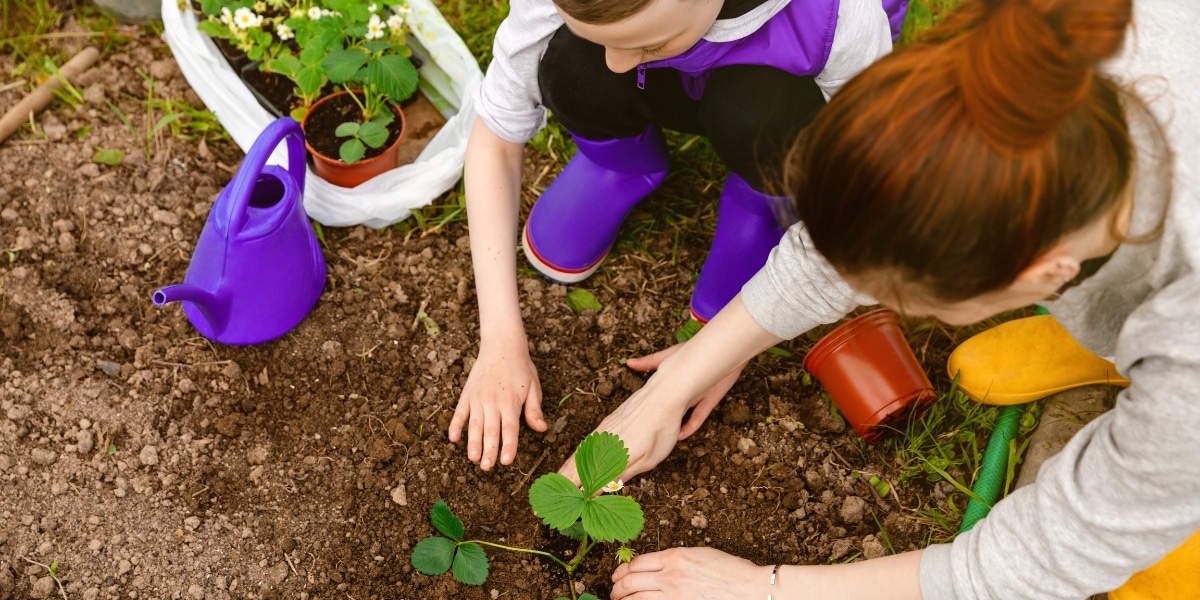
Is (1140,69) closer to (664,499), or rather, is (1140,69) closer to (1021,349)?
(1021,349)

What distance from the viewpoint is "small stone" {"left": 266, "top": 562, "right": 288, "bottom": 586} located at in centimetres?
139

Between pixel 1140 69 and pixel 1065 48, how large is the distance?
1.13 ft

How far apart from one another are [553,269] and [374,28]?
60 cm

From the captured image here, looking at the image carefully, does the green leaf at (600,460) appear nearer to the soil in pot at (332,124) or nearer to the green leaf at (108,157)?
the soil in pot at (332,124)

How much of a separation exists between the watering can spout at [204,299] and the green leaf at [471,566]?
55 centimetres

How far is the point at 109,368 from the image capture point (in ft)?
5.09

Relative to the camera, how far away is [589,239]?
64.7 inches

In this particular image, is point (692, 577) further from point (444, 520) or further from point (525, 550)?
point (444, 520)

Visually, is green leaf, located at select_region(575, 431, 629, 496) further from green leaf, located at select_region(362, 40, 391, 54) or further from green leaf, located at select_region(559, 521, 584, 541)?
green leaf, located at select_region(362, 40, 391, 54)

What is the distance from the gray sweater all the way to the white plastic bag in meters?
1.12

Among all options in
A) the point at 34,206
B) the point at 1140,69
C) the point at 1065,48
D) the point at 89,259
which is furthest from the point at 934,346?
the point at 34,206

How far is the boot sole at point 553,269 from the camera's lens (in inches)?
66.1

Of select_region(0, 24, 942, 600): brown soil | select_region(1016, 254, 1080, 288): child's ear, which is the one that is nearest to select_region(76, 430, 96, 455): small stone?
select_region(0, 24, 942, 600): brown soil

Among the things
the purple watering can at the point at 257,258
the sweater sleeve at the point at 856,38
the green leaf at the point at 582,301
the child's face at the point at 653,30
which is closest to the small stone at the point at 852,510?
the green leaf at the point at 582,301
